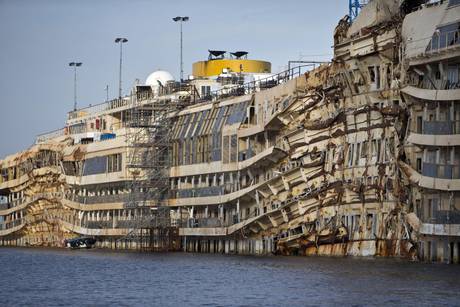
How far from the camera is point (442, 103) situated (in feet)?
281

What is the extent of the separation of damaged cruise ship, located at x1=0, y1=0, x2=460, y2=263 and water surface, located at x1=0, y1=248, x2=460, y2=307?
4.02 metres

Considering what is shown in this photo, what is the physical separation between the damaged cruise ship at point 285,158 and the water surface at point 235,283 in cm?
402

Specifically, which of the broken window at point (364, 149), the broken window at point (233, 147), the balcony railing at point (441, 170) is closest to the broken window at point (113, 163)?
the broken window at point (233, 147)

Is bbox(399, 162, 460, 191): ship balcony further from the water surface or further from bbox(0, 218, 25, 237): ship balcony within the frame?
bbox(0, 218, 25, 237): ship balcony

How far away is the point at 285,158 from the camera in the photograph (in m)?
107

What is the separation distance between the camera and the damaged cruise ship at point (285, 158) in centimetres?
8631

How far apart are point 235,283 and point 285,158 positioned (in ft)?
108

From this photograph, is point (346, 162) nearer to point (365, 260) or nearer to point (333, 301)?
point (365, 260)

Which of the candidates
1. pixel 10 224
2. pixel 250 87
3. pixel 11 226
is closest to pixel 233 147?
pixel 250 87

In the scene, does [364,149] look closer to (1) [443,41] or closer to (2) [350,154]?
(2) [350,154]

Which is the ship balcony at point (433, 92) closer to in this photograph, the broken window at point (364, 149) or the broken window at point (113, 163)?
the broken window at point (364, 149)

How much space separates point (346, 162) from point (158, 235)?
104 ft

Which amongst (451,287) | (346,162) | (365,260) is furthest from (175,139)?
(451,287)

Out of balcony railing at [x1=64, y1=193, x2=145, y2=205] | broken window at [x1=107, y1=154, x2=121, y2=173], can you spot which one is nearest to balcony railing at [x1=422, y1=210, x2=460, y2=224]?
balcony railing at [x1=64, y1=193, x2=145, y2=205]
